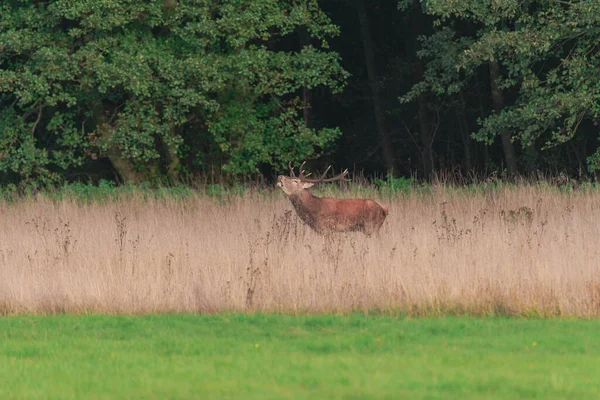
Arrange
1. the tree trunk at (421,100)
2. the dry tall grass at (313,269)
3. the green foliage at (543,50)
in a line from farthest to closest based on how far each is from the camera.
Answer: the tree trunk at (421,100), the green foliage at (543,50), the dry tall grass at (313,269)

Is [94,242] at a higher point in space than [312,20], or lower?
lower

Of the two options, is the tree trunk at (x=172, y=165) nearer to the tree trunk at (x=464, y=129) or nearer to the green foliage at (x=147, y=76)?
the green foliage at (x=147, y=76)

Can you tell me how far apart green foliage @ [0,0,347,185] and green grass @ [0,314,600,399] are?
14215mm

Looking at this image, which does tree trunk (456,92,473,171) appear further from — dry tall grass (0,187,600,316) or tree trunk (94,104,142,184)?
dry tall grass (0,187,600,316)

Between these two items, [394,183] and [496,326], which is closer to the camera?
[496,326]

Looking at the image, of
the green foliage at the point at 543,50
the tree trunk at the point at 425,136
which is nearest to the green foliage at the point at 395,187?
the green foliage at the point at 543,50

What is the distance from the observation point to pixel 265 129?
26516 millimetres

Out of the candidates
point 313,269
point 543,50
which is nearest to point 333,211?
point 313,269

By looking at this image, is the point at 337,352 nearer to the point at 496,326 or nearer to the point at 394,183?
the point at 496,326

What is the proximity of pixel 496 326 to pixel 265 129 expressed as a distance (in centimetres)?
1735

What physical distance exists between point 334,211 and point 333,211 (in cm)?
2

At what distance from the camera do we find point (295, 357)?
807 centimetres

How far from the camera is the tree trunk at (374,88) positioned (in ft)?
109

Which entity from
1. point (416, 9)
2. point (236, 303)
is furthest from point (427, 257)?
point (416, 9)
